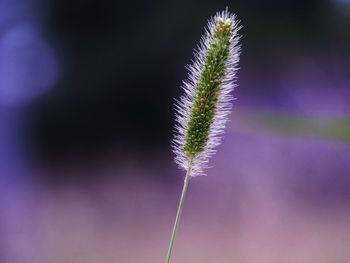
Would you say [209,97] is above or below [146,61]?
below

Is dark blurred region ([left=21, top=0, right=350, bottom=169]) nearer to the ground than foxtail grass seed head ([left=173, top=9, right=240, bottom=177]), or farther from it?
farther from it

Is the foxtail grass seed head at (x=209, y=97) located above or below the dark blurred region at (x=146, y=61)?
below

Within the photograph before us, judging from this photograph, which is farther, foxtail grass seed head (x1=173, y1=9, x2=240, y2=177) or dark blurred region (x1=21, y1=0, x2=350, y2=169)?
dark blurred region (x1=21, y1=0, x2=350, y2=169)

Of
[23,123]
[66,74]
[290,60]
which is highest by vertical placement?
[290,60]

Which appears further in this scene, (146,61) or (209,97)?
(146,61)

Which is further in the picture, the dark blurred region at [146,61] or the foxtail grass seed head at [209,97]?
the dark blurred region at [146,61]

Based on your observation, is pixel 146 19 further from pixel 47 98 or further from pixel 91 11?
pixel 47 98

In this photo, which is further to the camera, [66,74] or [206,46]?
[66,74]

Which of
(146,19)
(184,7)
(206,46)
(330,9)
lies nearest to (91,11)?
(146,19)
